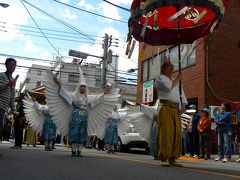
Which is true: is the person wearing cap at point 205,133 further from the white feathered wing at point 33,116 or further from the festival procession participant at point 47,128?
the white feathered wing at point 33,116

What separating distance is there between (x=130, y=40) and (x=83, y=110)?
2.13 m

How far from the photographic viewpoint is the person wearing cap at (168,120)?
6.85 metres

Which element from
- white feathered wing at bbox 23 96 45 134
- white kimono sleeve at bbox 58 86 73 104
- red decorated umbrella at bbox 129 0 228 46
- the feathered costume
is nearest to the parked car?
the feathered costume

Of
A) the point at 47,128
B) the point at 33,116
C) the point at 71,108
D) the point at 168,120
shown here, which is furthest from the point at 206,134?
the point at 168,120

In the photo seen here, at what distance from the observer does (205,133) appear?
13258 mm

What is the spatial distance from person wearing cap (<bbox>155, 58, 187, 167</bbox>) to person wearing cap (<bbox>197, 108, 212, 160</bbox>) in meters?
6.42

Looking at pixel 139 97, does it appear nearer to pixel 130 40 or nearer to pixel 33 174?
pixel 130 40

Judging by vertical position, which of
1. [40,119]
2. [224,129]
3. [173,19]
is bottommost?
[224,129]

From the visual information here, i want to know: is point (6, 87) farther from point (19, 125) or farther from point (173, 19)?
point (19, 125)

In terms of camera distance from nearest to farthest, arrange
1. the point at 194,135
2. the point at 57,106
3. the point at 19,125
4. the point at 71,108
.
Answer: the point at 57,106, the point at 71,108, the point at 19,125, the point at 194,135

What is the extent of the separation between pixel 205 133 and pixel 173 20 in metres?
5.78

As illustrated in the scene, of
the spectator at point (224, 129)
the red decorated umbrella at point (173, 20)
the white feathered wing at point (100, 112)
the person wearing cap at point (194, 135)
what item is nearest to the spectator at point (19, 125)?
the white feathered wing at point (100, 112)

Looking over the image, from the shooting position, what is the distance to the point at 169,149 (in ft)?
22.4

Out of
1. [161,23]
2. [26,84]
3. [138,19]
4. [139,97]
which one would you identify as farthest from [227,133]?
[26,84]
